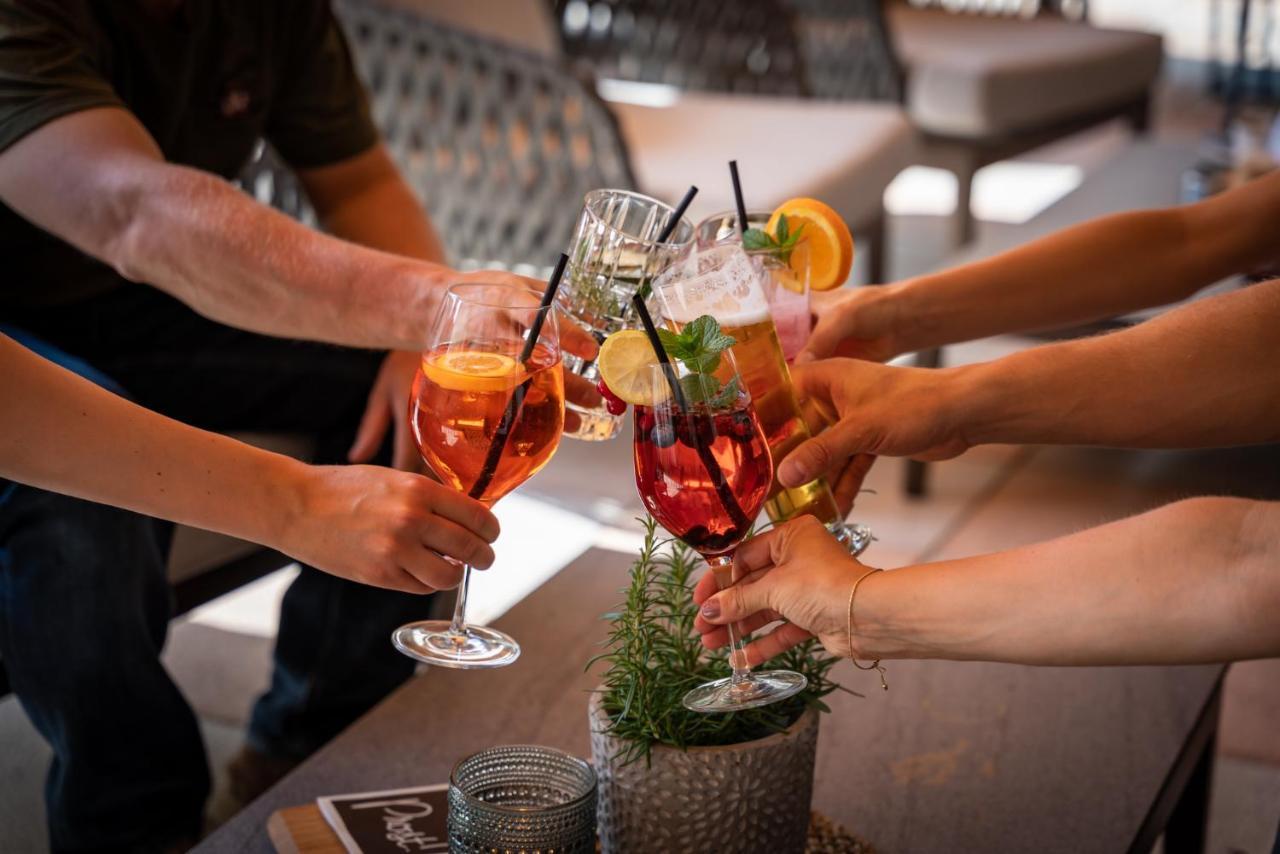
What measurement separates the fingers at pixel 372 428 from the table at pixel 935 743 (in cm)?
46

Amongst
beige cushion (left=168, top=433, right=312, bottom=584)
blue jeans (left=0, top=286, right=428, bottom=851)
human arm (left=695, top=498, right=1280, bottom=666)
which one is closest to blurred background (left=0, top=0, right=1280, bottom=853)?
beige cushion (left=168, top=433, right=312, bottom=584)

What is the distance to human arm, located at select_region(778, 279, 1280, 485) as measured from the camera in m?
1.32

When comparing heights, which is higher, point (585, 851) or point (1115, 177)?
point (1115, 177)

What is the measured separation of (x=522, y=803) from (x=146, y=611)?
762 mm

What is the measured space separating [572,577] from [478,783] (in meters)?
0.60

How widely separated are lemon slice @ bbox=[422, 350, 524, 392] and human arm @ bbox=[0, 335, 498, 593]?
0.08m

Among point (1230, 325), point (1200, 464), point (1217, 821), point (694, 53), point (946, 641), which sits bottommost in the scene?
point (1217, 821)

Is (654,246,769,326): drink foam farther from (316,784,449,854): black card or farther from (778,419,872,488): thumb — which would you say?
(316,784,449,854): black card

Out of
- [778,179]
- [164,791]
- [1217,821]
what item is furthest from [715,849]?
[778,179]

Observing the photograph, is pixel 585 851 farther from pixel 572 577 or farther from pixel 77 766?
pixel 77 766

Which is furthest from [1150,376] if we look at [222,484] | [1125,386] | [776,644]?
[222,484]

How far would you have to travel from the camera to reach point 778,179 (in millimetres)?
3127

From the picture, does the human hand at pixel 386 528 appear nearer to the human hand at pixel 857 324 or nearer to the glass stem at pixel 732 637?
the glass stem at pixel 732 637

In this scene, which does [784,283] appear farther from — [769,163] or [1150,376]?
[769,163]
